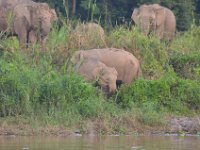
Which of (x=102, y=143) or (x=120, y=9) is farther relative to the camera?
(x=120, y=9)

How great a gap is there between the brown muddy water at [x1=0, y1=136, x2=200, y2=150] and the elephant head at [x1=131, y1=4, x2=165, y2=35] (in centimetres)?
724

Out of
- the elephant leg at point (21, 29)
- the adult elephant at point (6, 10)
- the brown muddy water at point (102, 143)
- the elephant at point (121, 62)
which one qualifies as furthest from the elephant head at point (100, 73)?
the adult elephant at point (6, 10)

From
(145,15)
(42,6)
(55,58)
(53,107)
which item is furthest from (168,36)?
(53,107)

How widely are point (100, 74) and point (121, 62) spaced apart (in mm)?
1178

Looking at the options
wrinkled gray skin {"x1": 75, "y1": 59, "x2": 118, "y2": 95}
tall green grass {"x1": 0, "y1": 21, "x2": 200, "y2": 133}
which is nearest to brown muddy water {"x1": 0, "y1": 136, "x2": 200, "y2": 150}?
tall green grass {"x1": 0, "y1": 21, "x2": 200, "y2": 133}

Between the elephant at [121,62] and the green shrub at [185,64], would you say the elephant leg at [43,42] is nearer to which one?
the elephant at [121,62]

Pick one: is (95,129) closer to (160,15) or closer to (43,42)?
(43,42)

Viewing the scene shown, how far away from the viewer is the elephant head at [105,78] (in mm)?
20516

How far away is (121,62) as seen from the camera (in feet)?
70.9

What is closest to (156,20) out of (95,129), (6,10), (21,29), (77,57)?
(6,10)

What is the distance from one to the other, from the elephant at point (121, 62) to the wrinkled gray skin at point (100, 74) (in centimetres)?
59

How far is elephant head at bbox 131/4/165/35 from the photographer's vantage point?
85.3 ft

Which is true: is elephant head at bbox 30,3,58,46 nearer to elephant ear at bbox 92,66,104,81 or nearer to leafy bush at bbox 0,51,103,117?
elephant ear at bbox 92,66,104,81

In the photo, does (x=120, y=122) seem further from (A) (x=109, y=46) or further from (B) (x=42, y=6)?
(B) (x=42, y=6)
